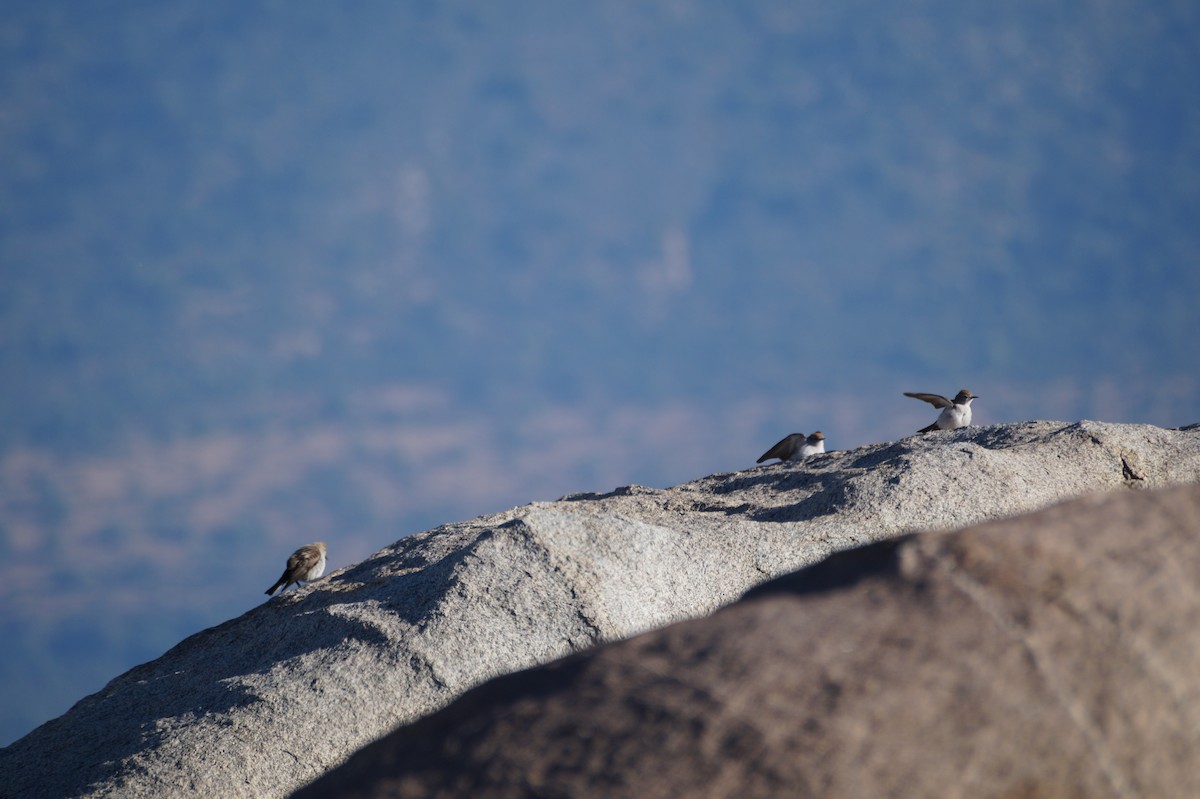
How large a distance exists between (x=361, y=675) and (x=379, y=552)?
276 centimetres

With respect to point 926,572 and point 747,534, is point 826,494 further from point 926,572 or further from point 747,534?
point 926,572

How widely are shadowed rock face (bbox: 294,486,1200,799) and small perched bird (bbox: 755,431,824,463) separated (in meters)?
7.68

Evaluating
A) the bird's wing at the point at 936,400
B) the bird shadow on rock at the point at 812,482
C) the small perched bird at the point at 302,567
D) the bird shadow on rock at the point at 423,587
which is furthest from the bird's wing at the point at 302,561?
the bird's wing at the point at 936,400

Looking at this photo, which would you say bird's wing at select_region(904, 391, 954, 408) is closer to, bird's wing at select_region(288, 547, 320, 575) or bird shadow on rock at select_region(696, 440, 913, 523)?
bird shadow on rock at select_region(696, 440, 913, 523)

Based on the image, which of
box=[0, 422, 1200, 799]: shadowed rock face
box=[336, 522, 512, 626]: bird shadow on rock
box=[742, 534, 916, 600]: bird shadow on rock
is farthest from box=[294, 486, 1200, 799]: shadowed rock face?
box=[336, 522, 512, 626]: bird shadow on rock

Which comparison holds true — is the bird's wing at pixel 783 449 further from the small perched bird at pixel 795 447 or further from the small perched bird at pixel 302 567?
the small perched bird at pixel 302 567

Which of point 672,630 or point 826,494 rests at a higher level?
point 826,494

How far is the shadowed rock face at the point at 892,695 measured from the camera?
1.82 m

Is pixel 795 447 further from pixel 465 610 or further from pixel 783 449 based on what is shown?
pixel 465 610

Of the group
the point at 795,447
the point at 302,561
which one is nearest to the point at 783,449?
the point at 795,447

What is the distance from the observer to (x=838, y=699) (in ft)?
6.09

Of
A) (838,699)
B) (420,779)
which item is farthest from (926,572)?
(420,779)

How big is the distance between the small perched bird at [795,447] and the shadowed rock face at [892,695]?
25.2ft

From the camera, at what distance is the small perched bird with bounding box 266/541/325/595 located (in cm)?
731
